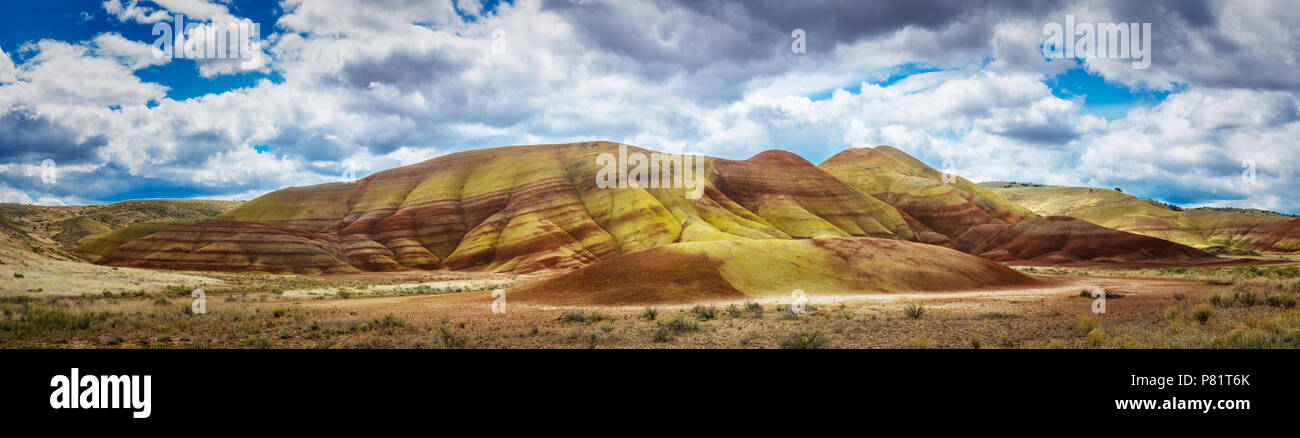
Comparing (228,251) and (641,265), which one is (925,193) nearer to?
(641,265)

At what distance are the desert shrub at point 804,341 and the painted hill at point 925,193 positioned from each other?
109 metres

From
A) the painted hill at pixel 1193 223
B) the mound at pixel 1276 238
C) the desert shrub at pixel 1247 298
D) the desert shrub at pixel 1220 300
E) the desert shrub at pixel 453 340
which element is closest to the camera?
the desert shrub at pixel 453 340

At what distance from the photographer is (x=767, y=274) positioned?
35688 millimetres

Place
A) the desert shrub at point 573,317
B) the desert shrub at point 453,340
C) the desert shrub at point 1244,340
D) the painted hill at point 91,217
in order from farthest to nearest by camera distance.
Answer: the painted hill at point 91,217 < the desert shrub at point 573,317 < the desert shrub at point 453,340 < the desert shrub at point 1244,340

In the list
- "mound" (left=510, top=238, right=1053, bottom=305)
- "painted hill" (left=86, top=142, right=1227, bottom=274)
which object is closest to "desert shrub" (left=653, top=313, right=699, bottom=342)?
"mound" (left=510, top=238, right=1053, bottom=305)

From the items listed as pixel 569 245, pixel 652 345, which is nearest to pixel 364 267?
pixel 569 245

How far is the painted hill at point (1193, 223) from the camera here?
10841 centimetres

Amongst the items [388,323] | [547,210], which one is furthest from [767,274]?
[547,210]

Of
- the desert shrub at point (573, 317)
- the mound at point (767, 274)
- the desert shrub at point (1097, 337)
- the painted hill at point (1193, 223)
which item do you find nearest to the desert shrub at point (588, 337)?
the desert shrub at point (573, 317)

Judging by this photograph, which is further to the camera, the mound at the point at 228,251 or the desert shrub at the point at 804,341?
the mound at the point at 228,251

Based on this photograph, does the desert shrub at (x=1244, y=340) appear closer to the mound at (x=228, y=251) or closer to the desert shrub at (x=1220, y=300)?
the desert shrub at (x=1220, y=300)

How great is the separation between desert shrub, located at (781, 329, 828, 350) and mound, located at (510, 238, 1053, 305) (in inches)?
590

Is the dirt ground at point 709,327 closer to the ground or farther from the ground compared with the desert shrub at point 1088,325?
closer to the ground
